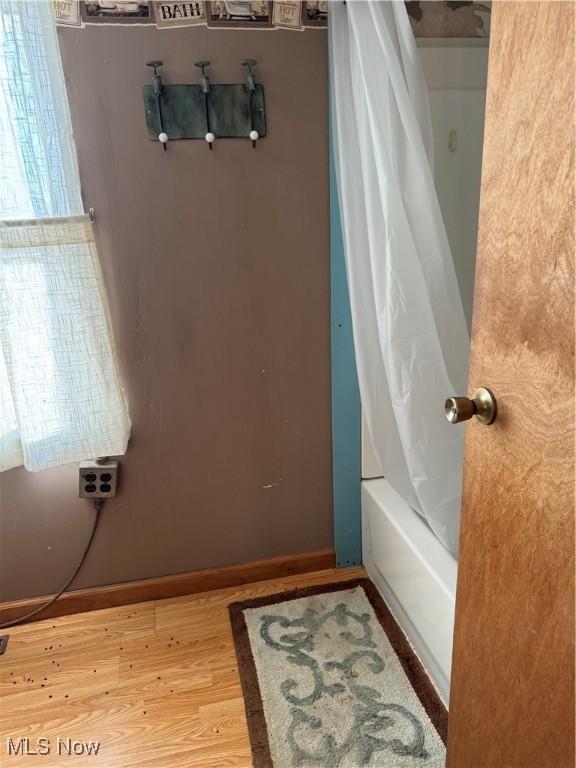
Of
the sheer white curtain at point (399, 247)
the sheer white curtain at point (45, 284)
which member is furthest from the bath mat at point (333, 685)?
the sheer white curtain at point (45, 284)

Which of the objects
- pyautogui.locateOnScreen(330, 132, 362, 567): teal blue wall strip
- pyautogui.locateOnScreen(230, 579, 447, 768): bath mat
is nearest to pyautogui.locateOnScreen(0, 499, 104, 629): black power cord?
pyautogui.locateOnScreen(230, 579, 447, 768): bath mat

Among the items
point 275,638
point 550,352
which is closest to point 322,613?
point 275,638

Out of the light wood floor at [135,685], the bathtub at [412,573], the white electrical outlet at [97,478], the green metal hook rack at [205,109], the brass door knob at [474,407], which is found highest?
the green metal hook rack at [205,109]

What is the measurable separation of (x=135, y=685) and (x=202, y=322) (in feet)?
3.10

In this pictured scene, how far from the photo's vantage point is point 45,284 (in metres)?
1.25

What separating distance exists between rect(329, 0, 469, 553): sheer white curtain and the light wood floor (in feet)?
2.20

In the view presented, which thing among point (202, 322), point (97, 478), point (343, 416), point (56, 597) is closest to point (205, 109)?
point (202, 322)

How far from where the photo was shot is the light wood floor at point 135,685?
3.86ft

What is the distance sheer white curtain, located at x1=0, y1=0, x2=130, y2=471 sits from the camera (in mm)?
1128

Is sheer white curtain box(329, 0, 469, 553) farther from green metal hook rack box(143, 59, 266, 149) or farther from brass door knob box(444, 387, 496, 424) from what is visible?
brass door knob box(444, 387, 496, 424)

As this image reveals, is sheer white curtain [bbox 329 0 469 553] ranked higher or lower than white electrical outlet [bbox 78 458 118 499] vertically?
higher

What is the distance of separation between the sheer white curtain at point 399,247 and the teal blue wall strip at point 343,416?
0.12m

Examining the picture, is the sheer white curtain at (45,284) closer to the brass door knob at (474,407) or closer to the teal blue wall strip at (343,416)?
the teal blue wall strip at (343,416)

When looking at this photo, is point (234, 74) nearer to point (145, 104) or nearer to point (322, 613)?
point (145, 104)
